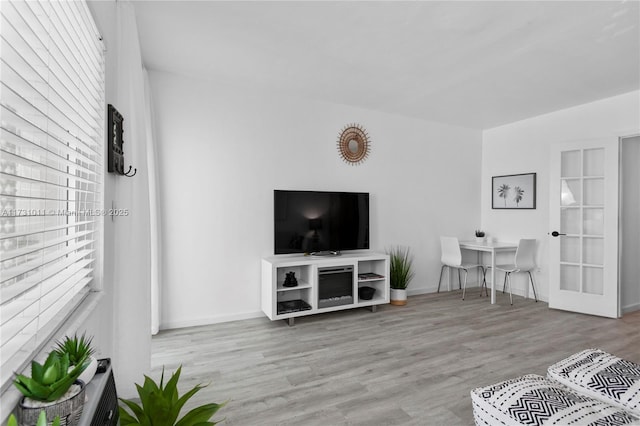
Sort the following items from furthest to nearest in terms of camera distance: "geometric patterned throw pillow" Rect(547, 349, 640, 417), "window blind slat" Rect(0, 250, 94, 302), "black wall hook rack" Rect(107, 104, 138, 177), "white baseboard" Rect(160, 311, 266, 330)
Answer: "white baseboard" Rect(160, 311, 266, 330) < "black wall hook rack" Rect(107, 104, 138, 177) < "geometric patterned throw pillow" Rect(547, 349, 640, 417) < "window blind slat" Rect(0, 250, 94, 302)

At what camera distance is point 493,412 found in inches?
60.3

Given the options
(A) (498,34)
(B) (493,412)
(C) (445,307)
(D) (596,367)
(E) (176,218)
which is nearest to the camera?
(B) (493,412)

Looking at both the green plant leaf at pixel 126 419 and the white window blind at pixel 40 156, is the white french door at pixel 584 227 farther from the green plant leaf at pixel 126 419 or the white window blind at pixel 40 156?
the white window blind at pixel 40 156

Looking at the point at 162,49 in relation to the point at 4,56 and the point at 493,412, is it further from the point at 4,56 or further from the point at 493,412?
the point at 493,412

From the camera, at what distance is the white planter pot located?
4172 mm

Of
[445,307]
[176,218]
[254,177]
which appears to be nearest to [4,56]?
[176,218]

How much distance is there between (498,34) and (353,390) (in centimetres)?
279

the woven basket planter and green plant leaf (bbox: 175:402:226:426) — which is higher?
the woven basket planter

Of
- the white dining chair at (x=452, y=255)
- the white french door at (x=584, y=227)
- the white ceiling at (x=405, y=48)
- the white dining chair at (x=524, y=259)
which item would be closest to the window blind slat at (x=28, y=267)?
the white ceiling at (x=405, y=48)

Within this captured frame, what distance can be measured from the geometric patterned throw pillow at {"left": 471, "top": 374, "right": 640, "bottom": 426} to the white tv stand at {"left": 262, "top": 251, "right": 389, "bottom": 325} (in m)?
2.07

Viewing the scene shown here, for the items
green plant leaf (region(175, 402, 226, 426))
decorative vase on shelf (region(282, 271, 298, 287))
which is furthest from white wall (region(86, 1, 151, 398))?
decorative vase on shelf (region(282, 271, 298, 287))

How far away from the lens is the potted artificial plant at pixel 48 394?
720 mm

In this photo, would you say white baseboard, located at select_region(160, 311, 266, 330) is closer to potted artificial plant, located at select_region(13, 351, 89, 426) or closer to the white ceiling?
the white ceiling

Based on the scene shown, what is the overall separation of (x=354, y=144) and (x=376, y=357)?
2602 mm
